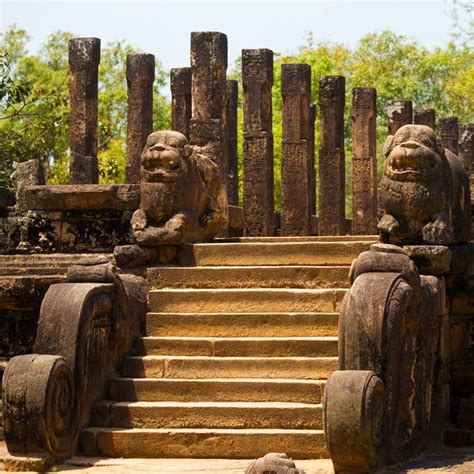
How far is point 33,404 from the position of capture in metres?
9.84

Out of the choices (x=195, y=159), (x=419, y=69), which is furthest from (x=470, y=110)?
(x=195, y=159)

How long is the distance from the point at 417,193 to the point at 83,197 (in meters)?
2.93

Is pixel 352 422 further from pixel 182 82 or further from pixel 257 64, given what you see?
pixel 182 82

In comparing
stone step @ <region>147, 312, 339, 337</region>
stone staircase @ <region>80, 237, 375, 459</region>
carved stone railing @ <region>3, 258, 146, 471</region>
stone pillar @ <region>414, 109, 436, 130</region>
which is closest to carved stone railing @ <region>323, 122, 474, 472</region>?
stone staircase @ <region>80, 237, 375, 459</region>

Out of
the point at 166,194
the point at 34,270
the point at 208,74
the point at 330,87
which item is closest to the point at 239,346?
the point at 166,194

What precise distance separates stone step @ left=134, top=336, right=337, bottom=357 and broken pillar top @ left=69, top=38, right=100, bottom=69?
12.0 m

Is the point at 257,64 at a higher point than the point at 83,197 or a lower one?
higher

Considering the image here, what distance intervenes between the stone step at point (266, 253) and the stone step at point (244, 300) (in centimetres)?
49

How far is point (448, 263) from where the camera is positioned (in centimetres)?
1130

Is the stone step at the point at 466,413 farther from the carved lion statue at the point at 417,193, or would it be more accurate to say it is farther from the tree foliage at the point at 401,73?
the tree foliage at the point at 401,73

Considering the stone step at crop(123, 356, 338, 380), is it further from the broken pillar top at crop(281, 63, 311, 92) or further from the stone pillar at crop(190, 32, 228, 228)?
the broken pillar top at crop(281, 63, 311, 92)

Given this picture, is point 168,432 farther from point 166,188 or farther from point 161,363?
point 166,188

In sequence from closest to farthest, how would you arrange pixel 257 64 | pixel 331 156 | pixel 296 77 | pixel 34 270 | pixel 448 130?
pixel 34 270 → pixel 257 64 → pixel 296 77 → pixel 331 156 → pixel 448 130

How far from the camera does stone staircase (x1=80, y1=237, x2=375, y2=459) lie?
1036 cm
